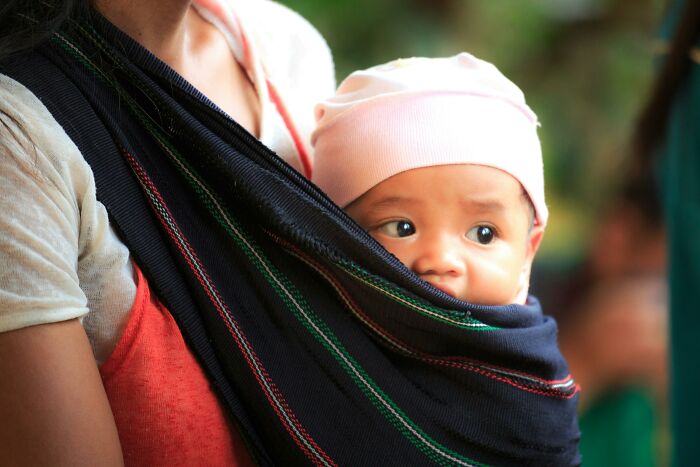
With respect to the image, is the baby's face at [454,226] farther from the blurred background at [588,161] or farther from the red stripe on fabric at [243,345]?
the blurred background at [588,161]

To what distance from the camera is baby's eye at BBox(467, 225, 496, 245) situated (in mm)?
1258

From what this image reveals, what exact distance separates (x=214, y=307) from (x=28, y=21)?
15.0 inches

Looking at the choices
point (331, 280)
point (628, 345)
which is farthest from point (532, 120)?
point (628, 345)

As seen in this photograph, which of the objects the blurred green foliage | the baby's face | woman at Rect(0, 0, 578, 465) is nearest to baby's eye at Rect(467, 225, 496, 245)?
the baby's face

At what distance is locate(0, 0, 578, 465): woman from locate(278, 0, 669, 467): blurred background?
73.3 inches

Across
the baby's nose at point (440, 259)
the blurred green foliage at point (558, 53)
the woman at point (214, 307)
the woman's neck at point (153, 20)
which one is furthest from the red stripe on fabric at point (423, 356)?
the blurred green foliage at point (558, 53)

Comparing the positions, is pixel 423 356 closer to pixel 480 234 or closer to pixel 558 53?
pixel 480 234

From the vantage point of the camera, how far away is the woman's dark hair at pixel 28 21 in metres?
1.04

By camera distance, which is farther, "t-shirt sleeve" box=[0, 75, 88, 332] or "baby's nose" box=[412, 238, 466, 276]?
"baby's nose" box=[412, 238, 466, 276]

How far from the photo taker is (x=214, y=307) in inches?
43.4

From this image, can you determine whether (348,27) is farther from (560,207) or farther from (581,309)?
(581,309)

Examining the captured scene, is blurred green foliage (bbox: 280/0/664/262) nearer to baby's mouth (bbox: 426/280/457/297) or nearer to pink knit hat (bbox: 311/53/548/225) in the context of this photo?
pink knit hat (bbox: 311/53/548/225)

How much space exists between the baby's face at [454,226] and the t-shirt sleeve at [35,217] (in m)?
0.41

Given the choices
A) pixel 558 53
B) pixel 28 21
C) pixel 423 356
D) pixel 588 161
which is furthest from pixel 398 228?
pixel 558 53
